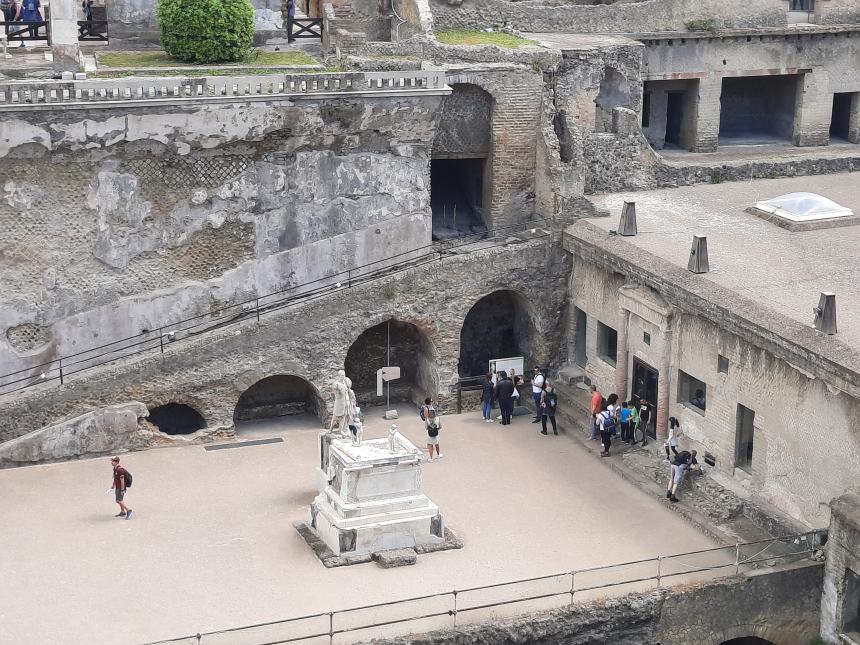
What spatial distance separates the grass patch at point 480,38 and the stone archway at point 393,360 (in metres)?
7.66

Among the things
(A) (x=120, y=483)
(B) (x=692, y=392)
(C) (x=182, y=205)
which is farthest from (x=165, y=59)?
(B) (x=692, y=392)

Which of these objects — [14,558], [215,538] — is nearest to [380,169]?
[215,538]

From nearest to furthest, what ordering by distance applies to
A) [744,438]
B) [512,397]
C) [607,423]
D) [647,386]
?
[744,438] → [607,423] → [647,386] → [512,397]

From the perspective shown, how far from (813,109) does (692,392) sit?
615 inches

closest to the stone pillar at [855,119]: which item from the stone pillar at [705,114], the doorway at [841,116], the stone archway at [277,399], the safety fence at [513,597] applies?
the doorway at [841,116]

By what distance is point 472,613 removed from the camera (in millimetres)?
28547

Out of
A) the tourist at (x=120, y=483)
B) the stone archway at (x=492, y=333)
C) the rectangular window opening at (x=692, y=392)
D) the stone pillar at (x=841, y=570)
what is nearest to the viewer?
the stone pillar at (x=841, y=570)

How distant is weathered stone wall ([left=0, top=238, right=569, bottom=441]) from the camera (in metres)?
35.5

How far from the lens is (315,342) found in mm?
37062

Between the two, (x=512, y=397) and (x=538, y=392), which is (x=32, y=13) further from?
(x=538, y=392)

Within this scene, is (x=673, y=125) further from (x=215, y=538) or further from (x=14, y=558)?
(x=14, y=558)

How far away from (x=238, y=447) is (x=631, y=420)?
30.0ft

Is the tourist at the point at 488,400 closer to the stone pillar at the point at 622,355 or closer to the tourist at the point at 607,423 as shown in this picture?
the stone pillar at the point at 622,355

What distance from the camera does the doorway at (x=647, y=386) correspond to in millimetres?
35344
